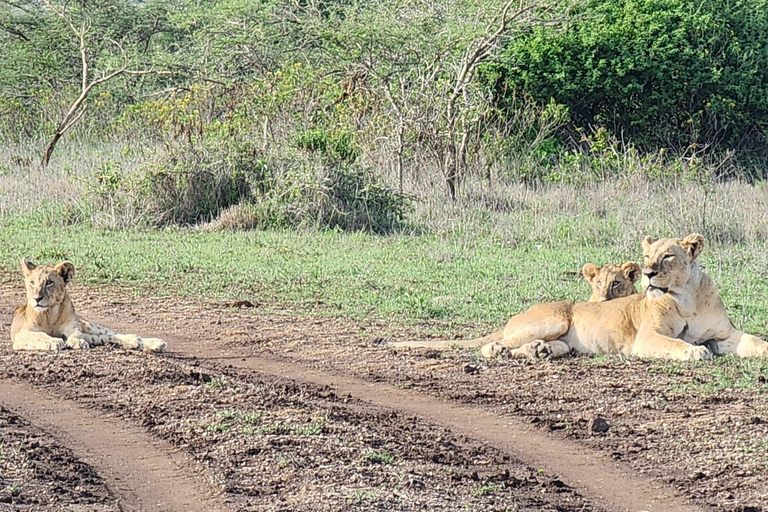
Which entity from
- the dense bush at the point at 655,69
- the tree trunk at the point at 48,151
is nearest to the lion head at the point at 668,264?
the dense bush at the point at 655,69

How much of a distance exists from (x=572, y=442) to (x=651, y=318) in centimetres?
160

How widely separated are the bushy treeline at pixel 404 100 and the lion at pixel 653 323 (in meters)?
6.64

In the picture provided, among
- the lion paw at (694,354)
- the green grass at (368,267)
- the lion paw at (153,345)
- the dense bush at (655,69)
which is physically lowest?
the green grass at (368,267)

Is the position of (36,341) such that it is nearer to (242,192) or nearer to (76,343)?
(76,343)

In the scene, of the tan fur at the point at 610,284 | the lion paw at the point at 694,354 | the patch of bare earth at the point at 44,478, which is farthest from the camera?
the tan fur at the point at 610,284

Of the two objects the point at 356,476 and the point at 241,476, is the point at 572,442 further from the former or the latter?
the point at 241,476

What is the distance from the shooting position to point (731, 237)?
12305 mm

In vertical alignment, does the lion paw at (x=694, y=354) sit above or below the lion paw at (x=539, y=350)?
above

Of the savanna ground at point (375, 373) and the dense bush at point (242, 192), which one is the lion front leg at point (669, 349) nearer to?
the savanna ground at point (375, 373)

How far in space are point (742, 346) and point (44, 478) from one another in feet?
12.8

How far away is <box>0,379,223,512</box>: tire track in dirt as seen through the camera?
4.50 metres

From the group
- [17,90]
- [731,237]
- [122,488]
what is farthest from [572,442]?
[17,90]

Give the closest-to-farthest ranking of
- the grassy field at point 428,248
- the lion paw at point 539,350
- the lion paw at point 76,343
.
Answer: the lion paw at point 539,350 < the lion paw at point 76,343 < the grassy field at point 428,248

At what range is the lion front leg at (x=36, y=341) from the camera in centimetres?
720
